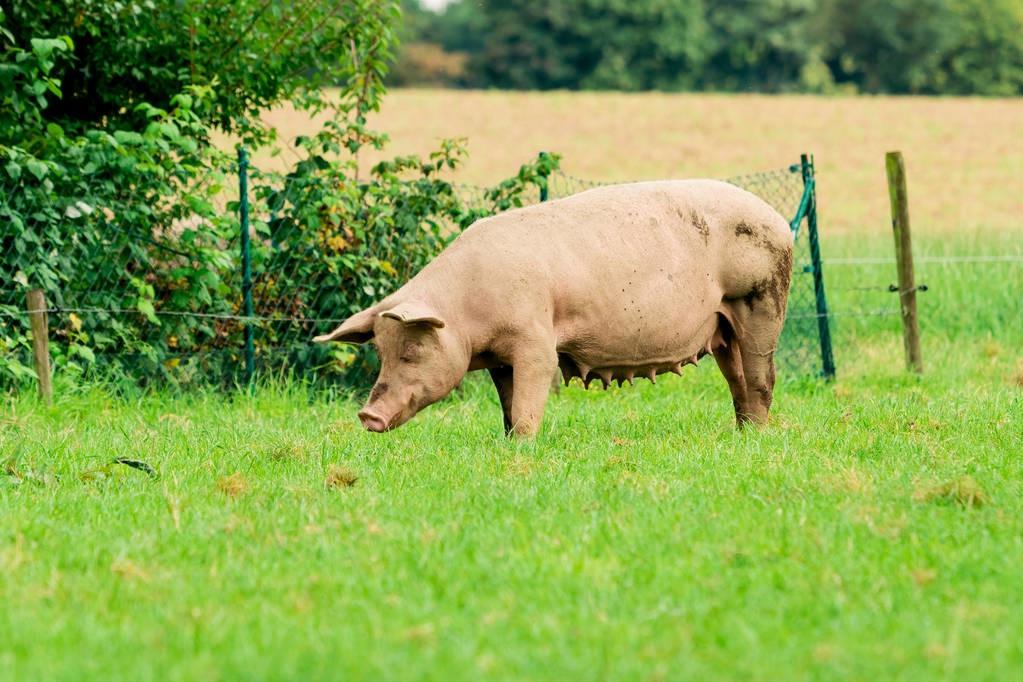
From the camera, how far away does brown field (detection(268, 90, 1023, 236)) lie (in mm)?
32281

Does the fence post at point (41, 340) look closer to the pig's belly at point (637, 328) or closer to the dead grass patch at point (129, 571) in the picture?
the pig's belly at point (637, 328)

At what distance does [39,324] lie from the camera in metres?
9.05

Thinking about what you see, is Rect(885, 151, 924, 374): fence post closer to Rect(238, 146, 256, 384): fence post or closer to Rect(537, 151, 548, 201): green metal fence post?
Rect(537, 151, 548, 201): green metal fence post

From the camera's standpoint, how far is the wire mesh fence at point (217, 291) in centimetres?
950

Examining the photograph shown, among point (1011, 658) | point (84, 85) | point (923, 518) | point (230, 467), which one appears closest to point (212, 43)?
point (84, 85)

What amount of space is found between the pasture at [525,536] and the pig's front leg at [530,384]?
155 millimetres

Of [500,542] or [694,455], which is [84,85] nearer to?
[694,455]

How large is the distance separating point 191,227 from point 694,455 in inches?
180

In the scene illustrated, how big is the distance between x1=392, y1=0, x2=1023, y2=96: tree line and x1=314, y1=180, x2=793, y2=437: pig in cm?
5468

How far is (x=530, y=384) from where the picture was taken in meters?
7.38

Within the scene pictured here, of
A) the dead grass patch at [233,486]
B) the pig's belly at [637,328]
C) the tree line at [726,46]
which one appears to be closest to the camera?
the dead grass patch at [233,486]

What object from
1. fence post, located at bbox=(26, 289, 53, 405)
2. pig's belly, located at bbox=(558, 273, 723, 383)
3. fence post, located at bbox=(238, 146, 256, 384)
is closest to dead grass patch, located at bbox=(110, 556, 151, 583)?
pig's belly, located at bbox=(558, 273, 723, 383)

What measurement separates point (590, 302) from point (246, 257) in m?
3.25

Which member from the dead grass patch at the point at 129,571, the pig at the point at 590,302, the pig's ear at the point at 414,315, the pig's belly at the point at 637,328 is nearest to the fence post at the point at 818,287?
the pig at the point at 590,302
